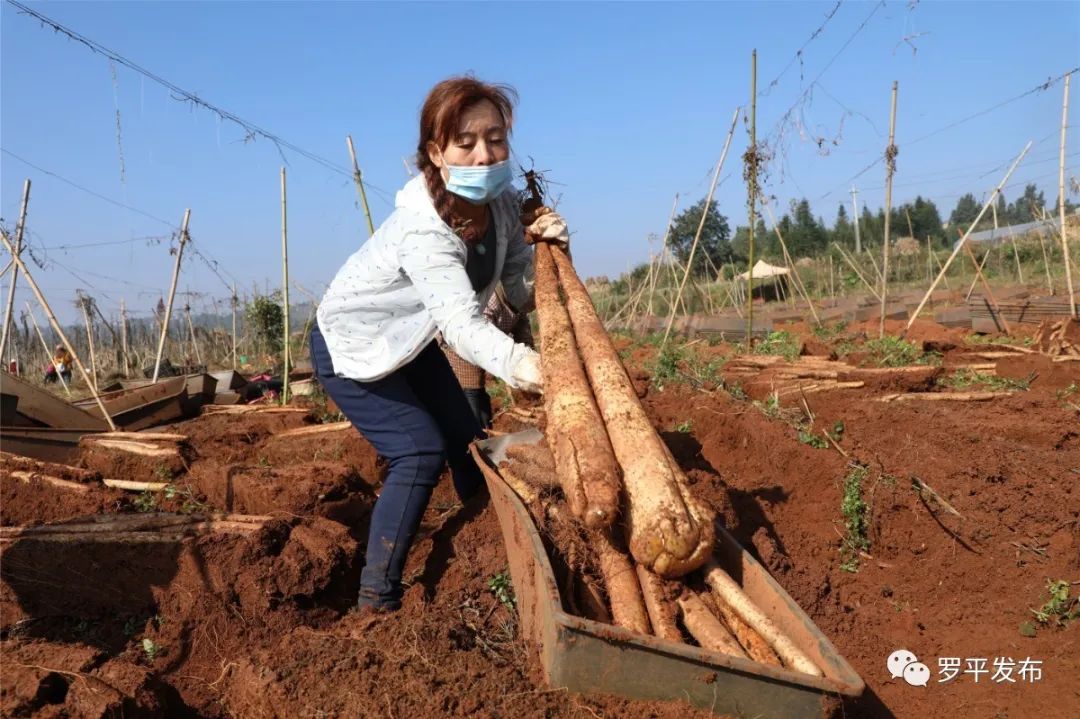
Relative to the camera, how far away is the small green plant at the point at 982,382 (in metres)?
6.28

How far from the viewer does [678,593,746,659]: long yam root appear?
2.19m

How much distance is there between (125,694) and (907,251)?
111ft

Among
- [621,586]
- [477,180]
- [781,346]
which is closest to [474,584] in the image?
[621,586]

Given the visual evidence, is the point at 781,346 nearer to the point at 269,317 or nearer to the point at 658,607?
the point at 658,607

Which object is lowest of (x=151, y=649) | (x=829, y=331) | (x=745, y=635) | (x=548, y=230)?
(x=151, y=649)

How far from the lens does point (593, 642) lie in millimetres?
2057

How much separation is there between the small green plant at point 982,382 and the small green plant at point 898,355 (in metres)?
0.75

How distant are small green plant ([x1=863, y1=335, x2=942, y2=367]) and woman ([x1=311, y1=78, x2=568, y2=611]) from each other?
18.6 feet

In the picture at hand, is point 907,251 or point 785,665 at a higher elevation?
point 907,251

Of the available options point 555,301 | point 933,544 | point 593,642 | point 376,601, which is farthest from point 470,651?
point 933,544

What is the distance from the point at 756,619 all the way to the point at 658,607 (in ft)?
0.95

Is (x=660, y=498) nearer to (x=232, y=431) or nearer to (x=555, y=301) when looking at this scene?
(x=555, y=301)

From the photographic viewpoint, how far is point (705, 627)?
7.43 feet

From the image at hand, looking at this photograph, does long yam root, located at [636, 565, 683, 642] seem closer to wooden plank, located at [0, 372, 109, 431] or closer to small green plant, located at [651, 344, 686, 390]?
small green plant, located at [651, 344, 686, 390]
